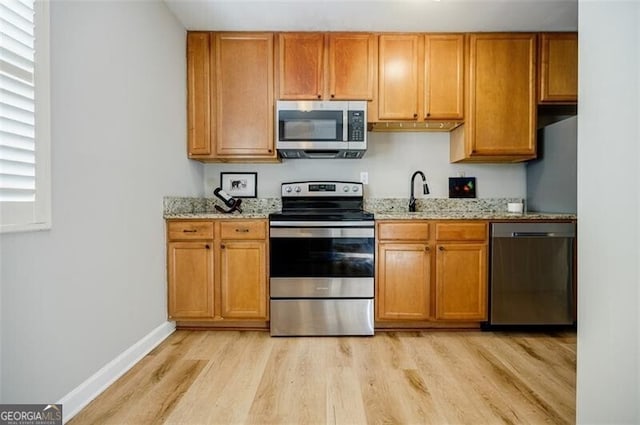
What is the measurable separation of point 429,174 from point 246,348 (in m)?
2.08

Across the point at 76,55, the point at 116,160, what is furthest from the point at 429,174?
the point at 76,55

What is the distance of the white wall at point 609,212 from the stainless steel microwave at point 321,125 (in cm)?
151

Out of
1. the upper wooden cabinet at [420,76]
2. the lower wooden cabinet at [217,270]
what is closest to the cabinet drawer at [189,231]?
the lower wooden cabinet at [217,270]

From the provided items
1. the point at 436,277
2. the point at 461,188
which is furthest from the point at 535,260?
the point at 461,188

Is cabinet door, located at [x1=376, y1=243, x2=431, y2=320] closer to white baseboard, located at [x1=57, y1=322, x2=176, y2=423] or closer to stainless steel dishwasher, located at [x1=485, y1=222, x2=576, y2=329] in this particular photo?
stainless steel dishwasher, located at [x1=485, y1=222, x2=576, y2=329]

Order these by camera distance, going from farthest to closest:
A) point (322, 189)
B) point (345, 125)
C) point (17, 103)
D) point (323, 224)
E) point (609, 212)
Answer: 1. point (322, 189)
2. point (345, 125)
3. point (323, 224)
4. point (17, 103)
5. point (609, 212)

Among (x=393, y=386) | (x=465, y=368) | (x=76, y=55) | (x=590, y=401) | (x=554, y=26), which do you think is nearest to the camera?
(x=590, y=401)

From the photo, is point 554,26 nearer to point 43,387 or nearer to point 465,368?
point 465,368

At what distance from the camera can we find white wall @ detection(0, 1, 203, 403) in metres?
1.21

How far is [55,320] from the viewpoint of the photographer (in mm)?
1315

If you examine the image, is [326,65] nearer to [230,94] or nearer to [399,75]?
[399,75]

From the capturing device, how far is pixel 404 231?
2328 mm

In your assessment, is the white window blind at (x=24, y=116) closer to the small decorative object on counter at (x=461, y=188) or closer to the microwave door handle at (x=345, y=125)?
the microwave door handle at (x=345, y=125)

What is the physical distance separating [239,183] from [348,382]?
6.23 feet
